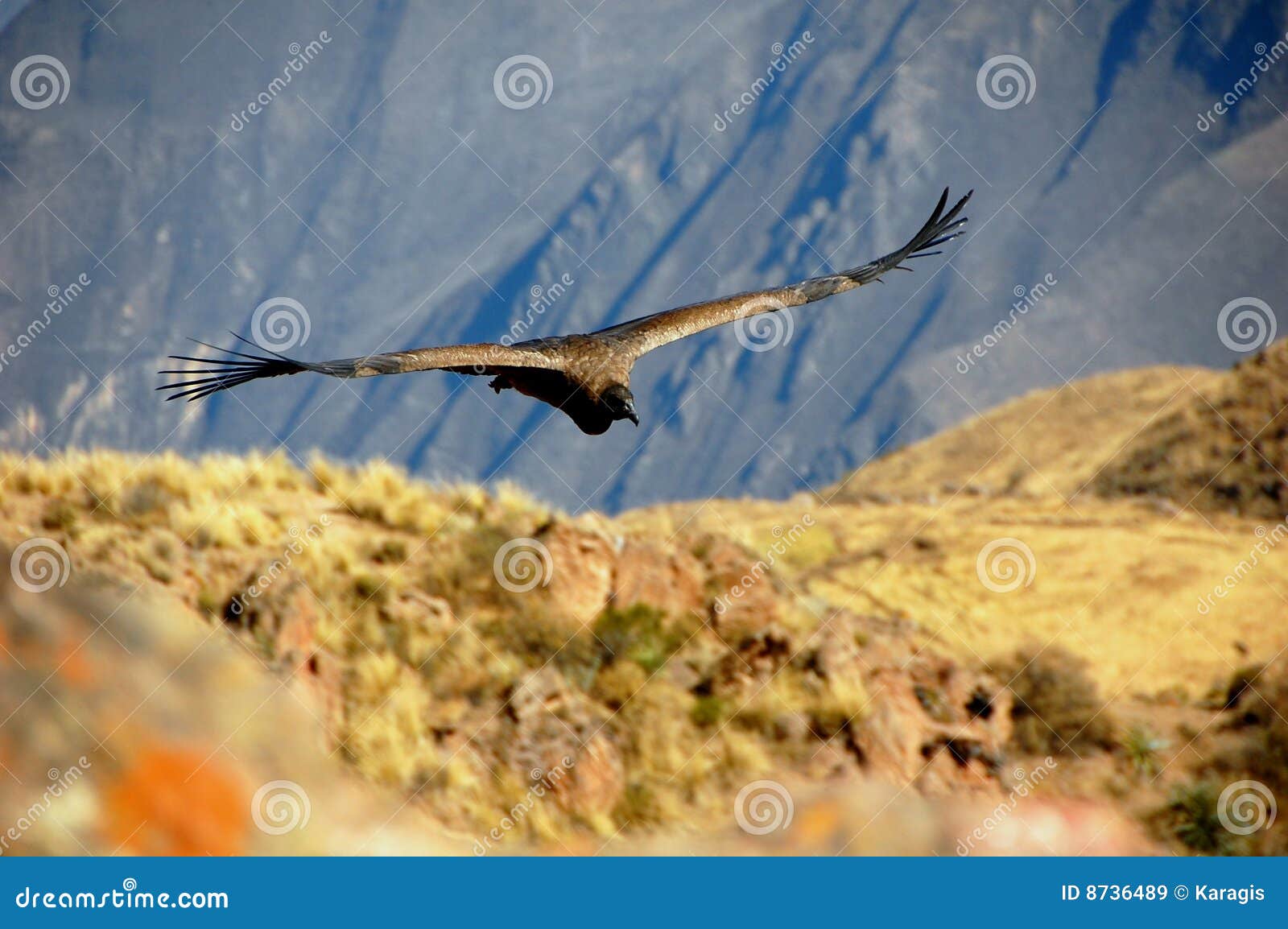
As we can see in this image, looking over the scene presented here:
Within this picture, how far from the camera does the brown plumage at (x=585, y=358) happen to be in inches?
356

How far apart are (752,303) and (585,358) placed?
6.38 feet

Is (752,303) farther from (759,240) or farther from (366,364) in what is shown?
(759,240)

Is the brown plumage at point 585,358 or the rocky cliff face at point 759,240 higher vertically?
the rocky cliff face at point 759,240

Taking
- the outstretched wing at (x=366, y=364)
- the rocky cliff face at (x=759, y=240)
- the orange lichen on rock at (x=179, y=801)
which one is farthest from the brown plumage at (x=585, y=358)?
the rocky cliff face at (x=759, y=240)

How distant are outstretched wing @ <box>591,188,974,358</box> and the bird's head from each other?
0.60 metres

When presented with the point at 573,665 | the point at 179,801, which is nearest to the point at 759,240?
the point at 573,665

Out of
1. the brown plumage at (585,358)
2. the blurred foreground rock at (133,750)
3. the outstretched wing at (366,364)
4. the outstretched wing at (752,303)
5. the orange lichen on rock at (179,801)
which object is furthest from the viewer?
the outstretched wing at (752,303)

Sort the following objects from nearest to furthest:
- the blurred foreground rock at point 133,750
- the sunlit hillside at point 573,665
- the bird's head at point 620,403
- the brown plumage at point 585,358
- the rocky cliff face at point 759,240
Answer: the brown plumage at point 585,358
the blurred foreground rock at point 133,750
the bird's head at point 620,403
the sunlit hillside at point 573,665
the rocky cliff face at point 759,240

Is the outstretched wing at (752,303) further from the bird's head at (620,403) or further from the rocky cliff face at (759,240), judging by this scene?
the rocky cliff face at (759,240)

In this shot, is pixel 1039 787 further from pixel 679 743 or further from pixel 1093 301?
pixel 1093 301

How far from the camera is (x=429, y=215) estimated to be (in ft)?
638

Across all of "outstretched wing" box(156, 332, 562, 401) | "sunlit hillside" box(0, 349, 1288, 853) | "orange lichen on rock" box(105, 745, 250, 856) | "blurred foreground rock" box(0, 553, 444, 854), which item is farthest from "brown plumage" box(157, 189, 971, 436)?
"sunlit hillside" box(0, 349, 1288, 853)

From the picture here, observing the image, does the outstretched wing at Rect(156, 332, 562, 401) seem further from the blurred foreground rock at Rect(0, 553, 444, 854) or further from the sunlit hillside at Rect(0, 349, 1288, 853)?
the sunlit hillside at Rect(0, 349, 1288, 853)

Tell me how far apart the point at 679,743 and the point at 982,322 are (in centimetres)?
14298
